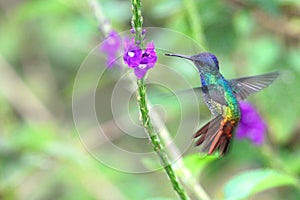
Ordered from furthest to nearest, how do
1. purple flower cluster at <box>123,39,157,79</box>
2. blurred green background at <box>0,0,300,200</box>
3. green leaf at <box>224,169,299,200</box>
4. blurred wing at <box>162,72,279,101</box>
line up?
1. blurred green background at <box>0,0,300,200</box>
2. green leaf at <box>224,169,299,200</box>
3. blurred wing at <box>162,72,279,101</box>
4. purple flower cluster at <box>123,39,157,79</box>

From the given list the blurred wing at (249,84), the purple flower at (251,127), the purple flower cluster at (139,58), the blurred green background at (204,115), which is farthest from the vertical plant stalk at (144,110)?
the purple flower at (251,127)

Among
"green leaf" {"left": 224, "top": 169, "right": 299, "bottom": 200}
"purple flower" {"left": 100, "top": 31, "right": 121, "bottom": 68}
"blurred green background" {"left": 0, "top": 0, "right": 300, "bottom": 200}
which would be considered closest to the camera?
"green leaf" {"left": 224, "top": 169, "right": 299, "bottom": 200}

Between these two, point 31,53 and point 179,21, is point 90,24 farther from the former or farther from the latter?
point 31,53

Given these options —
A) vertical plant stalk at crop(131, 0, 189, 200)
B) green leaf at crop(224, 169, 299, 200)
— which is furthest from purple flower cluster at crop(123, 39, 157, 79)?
green leaf at crop(224, 169, 299, 200)

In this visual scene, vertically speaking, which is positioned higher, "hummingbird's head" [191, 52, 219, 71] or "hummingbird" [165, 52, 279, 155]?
"hummingbird's head" [191, 52, 219, 71]

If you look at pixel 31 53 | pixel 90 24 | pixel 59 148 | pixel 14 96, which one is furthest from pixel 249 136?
pixel 31 53

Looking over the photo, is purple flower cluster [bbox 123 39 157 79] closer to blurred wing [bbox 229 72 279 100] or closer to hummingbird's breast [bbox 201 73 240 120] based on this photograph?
hummingbird's breast [bbox 201 73 240 120]

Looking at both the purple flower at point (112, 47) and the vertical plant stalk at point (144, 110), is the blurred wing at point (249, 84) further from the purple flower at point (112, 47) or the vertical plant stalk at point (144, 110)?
the purple flower at point (112, 47)

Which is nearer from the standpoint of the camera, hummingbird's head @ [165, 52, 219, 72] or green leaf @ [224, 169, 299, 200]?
hummingbird's head @ [165, 52, 219, 72]

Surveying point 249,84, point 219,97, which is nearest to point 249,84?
point 249,84
